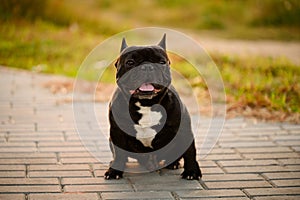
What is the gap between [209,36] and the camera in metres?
12.9

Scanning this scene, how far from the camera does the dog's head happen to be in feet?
11.9

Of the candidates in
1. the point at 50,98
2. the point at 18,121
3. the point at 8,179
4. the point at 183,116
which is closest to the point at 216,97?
the point at 50,98

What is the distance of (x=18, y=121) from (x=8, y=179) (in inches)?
67.1

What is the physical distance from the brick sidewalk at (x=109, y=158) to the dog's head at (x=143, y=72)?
2.01ft

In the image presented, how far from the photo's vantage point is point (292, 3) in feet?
47.6

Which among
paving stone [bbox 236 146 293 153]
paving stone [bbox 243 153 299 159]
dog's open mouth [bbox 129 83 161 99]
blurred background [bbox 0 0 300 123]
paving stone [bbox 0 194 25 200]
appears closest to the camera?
paving stone [bbox 0 194 25 200]

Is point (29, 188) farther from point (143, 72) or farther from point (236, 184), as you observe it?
point (236, 184)

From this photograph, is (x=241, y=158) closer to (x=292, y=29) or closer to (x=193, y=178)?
(x=193, y=178)

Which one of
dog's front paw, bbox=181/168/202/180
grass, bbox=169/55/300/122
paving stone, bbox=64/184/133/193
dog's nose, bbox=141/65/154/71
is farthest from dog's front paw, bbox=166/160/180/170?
grass, bbox=169/55/300/122

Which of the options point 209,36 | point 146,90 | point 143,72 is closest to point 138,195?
point 146,90

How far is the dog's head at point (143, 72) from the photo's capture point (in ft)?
11.9

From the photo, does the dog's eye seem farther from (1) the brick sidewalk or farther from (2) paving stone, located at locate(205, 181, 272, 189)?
(2) paving stone, located at locate(205, 181, 272, 189)

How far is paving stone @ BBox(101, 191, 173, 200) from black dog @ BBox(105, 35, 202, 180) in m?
0.31

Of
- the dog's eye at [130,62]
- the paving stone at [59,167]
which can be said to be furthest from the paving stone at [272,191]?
the paving stone at [59,167]
